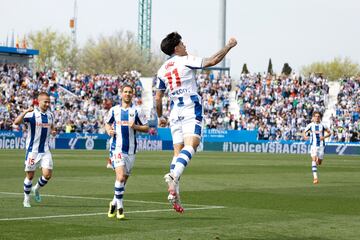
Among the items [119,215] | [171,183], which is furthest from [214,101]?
[171,183]

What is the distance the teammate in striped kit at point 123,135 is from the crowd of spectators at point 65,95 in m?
47.6

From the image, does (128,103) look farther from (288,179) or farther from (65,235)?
(288,179)

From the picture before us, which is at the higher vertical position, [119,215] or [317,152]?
[317,152]

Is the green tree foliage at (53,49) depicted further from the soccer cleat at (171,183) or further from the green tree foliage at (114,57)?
the soccer cleat at (171,183)

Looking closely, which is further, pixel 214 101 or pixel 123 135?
pixel 214 101

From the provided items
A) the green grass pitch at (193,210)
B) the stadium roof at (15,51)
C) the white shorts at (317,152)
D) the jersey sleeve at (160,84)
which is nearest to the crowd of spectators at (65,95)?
the stadium roof at (15,51)

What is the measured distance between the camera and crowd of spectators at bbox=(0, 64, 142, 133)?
65688 mm

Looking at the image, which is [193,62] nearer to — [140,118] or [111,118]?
[140,118]

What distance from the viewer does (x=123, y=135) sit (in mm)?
15773

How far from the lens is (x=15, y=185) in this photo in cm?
2434

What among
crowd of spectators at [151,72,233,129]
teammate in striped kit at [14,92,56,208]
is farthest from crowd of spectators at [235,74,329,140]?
teammate in striped kit at [14,92,56,208]

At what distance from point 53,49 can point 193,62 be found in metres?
127

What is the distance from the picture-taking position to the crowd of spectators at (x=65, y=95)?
65.7 metres

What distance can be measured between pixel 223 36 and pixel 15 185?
5889cm
